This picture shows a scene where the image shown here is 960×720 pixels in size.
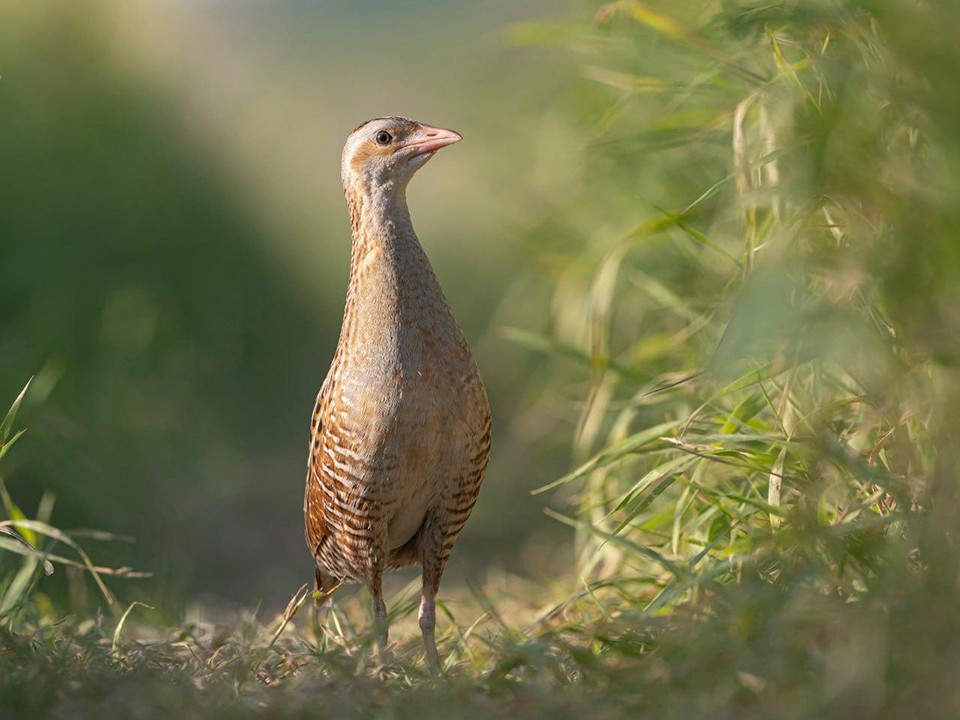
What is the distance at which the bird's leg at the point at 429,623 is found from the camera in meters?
3.04

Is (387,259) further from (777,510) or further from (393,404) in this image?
(777,510)

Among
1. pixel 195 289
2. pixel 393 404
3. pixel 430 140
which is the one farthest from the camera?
pixel 195 289

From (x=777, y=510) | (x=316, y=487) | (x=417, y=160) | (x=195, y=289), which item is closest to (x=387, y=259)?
(x=417, y=160)

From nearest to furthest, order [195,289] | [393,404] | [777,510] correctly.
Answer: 1. [777,510]
2. [393,404]
3. [195,289]

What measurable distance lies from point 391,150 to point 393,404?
0.79 m

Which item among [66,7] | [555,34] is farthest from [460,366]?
[66,7]

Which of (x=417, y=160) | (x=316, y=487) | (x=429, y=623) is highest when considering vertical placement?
(x=417, y=160)

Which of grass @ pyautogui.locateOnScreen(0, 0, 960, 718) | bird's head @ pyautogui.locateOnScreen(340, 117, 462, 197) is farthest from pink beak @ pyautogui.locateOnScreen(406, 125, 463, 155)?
grass @ pyautogui.locateOnScreen(0, 0, 960, 718)

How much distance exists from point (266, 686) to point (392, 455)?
68cm

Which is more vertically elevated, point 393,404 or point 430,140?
point 430,140

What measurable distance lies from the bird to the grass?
247mm

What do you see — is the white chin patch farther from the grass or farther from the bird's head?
the grass

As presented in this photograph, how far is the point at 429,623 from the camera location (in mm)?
3326

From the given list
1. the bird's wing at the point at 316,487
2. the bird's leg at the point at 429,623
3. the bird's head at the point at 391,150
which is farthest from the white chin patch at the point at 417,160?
the bird's leg at the point at 429,623
